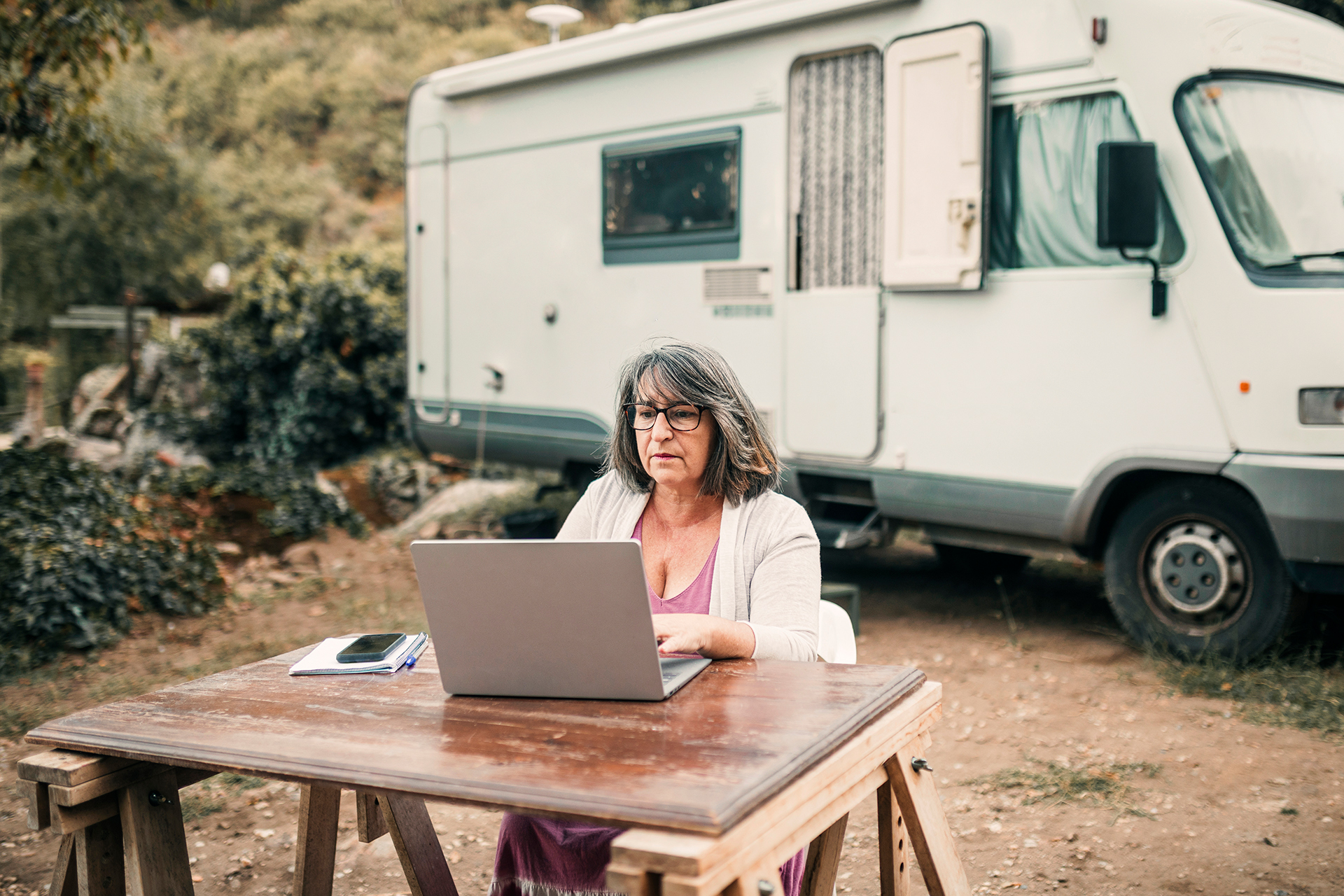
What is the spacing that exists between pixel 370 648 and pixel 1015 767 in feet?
8.61

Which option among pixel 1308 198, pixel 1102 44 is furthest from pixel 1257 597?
pixel 1102 44

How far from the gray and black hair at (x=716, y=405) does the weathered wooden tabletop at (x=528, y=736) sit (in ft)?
1.68

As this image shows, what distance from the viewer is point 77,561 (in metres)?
6.06

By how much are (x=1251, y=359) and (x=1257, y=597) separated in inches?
38.3

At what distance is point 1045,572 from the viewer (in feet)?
22.8

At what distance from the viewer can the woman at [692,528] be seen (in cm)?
234

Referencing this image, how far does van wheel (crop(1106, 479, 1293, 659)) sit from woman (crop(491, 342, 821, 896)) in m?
2.88

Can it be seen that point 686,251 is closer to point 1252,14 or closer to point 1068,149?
point 1068,149

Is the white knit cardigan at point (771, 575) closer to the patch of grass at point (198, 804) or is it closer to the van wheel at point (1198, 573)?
the patch of grass at point (198, 804)

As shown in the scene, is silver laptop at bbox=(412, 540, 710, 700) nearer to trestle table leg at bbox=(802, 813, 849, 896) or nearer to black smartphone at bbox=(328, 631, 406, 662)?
black smartphone at bbox=(328, 631, 406, 662)

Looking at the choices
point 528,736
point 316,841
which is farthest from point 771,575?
point 316,841

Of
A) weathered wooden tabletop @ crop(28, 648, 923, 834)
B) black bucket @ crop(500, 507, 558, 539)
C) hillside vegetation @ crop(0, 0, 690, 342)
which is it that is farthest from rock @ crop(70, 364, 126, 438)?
weathered wooden tabletop @ crop(28, 648, 923, 834)

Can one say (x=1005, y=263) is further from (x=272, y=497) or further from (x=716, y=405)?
(x=272, y=497)

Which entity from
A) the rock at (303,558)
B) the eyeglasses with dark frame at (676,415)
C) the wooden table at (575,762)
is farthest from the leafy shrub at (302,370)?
the wooden table at (575,762)
